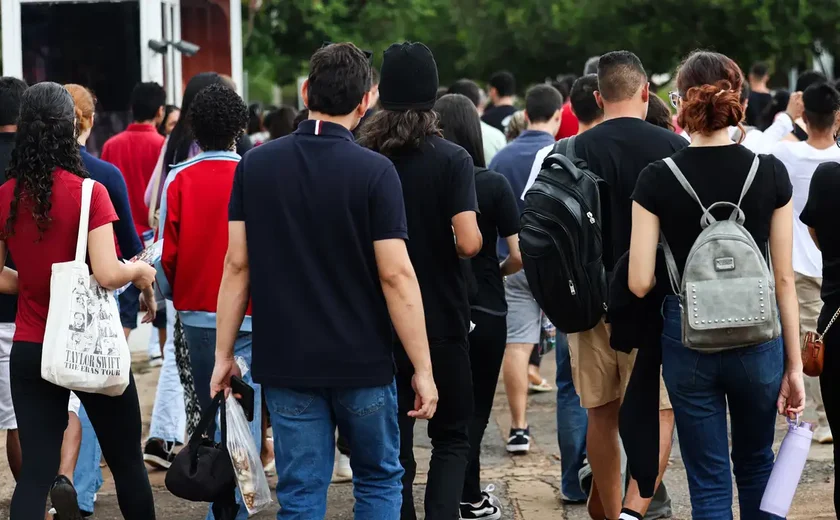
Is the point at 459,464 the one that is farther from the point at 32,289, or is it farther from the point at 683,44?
the point at 683,44

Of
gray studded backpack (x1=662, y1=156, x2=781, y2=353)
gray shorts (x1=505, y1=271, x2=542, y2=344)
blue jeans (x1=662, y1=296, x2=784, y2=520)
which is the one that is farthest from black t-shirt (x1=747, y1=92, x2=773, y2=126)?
gray studded backpack (x1=662, y1=156, x2=781, y2=353)

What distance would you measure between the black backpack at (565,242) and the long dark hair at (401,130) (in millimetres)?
460

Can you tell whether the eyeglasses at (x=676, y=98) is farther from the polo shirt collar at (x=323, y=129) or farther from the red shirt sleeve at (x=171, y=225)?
the red shirt sleeve at (x=171, y=225)

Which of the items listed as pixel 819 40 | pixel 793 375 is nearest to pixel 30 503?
pixel 793 375

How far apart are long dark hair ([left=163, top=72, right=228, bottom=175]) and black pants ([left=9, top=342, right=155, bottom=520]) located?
7.29 feet

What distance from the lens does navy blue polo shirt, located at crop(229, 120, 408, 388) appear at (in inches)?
160

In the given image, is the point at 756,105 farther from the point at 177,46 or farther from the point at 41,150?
the point at 41,150

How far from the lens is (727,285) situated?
14.0 ft

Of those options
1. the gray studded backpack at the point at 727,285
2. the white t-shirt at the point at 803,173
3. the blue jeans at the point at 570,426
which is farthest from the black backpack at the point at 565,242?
the white t-shirt at the point at 803,173

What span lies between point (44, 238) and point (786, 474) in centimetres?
265

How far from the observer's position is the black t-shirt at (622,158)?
515cm

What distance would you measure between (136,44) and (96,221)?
6474 mm

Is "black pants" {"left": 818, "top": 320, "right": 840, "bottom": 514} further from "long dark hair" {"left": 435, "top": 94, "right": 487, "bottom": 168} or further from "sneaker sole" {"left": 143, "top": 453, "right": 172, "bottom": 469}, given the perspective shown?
"sneaker sole" {"left": 143, "top": 453, "right": 172, "bottom": 469}

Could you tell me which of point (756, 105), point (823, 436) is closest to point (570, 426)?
point (823, 436)
